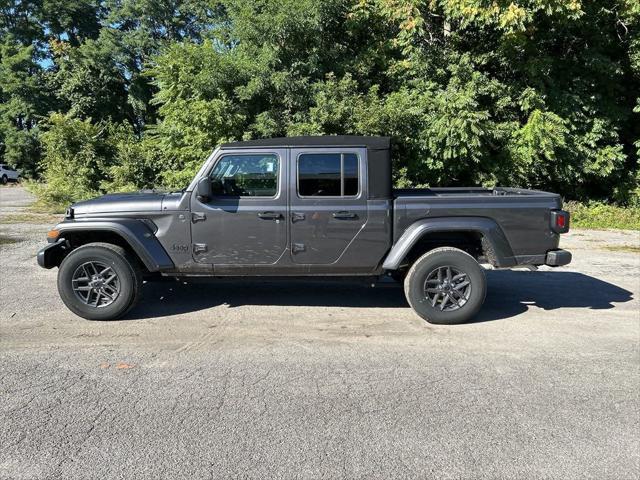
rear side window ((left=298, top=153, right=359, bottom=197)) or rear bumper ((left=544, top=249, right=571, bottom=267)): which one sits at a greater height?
rear side window ((left=298, top=153, right=359, bottom=197))

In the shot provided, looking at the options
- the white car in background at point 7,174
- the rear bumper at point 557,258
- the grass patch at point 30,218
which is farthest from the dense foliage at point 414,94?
the white car in background at point 7,174

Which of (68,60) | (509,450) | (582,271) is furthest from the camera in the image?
(68,60)

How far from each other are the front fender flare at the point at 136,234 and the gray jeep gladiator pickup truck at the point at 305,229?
0.01 meters

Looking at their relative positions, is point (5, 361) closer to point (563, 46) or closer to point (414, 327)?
point (414, 327)

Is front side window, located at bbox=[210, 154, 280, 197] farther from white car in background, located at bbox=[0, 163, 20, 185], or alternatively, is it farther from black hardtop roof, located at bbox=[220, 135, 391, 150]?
white car in background, located at bbox=[0, 163, 20, 185]

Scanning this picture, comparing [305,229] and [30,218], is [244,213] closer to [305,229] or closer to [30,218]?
[305,229]

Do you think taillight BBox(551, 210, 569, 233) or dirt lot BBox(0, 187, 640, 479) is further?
taillight BBox(551, 210, 569, 233)

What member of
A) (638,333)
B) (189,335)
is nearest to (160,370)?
(189,335)

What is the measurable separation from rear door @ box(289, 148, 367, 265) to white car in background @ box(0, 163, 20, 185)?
3970cm

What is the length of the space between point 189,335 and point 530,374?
10.4ft

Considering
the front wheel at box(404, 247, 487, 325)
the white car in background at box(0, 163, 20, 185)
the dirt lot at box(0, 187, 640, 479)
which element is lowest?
the dirt lot at box(0, 187, 640, 479)

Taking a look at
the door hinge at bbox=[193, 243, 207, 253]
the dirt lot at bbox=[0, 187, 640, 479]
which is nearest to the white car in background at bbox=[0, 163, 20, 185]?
the dirt lot at bbox=[0, 187, 640, 479]

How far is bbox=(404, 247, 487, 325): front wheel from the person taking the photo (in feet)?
18.0

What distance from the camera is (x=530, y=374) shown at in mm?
4238
